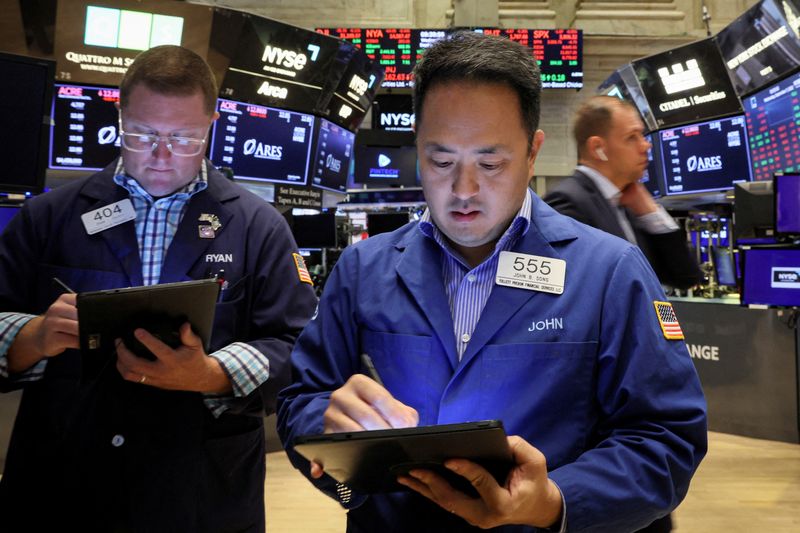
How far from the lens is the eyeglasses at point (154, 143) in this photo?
168cm

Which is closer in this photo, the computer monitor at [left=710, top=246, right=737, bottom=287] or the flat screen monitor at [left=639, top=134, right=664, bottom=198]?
the computer monitor at [left=710, top=246, right=737, bottom=287]

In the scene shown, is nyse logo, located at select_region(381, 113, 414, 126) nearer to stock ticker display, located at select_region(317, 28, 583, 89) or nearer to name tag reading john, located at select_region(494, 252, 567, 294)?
stock ticker display, located at select_region(317, 28, 583, 89)

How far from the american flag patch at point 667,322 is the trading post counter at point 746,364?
14.7 ft

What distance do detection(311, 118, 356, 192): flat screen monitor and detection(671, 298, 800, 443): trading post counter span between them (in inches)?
122

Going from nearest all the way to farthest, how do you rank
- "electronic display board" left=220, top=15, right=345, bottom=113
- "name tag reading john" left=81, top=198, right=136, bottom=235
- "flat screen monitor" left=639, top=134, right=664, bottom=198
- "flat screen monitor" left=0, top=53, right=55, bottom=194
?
1. "name tag reading john" left=81, top=198, right=136, bottom=235
2. "flat screen monitor" left=0, top=53, right=55, bottom=194
3. "electronic display board" left=220, top=15, right=345, bottom=113
4. "flat screen monitor" left=639, top=134, right=664, bottom=198

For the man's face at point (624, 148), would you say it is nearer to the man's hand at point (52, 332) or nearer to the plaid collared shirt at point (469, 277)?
the plaid collared shirt at point (469, 277)

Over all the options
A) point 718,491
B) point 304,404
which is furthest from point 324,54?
point 304,404

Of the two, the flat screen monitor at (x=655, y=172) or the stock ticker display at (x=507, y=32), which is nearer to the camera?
the flat screen monitor at (x=655, y=172)

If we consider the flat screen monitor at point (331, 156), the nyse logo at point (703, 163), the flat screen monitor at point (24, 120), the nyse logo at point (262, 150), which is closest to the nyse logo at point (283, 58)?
the flat screen monitor at point (331, 156)

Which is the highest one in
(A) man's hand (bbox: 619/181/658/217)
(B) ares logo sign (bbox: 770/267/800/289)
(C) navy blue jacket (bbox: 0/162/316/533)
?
(A) man's hand (bbox: 619/181/658/217)

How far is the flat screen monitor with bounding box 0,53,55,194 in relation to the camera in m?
2.78

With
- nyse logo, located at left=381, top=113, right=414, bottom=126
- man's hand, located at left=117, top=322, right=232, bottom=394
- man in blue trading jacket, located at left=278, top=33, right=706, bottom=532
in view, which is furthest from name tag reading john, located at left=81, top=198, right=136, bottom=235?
nyse logo, located at left=381, top=113, right=414, bottom=126

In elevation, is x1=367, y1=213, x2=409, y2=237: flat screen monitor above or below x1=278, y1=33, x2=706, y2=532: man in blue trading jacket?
above

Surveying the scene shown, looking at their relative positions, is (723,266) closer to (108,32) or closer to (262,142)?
(262,142)
